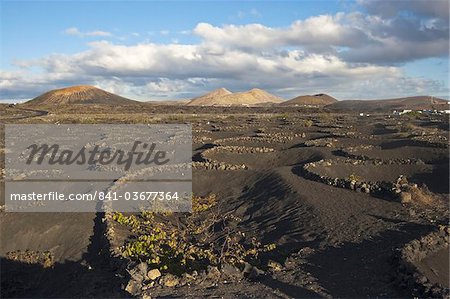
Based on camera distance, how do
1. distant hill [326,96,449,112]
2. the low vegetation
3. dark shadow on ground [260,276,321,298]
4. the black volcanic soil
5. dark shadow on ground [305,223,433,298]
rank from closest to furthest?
dark shadow on ground [260,276,321,298], dark shadow on ground [305,223,433,298], the black volcanic soil, the low vegetation, distant hill [326,96,449,112]

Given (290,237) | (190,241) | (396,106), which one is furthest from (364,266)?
(396,106)

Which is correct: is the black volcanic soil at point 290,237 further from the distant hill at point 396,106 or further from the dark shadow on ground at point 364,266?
the distant hill at point 396,106

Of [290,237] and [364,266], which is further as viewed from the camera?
[290,237]

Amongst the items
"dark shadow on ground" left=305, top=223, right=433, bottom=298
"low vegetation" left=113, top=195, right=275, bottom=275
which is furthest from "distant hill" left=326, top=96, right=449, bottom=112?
"dark shadow on ground" left=305, top=223, right=433, bottom=298

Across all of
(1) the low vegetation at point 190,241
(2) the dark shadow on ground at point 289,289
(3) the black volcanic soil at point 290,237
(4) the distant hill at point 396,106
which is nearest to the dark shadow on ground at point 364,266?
(3) the black volcanic soil at point 290,237

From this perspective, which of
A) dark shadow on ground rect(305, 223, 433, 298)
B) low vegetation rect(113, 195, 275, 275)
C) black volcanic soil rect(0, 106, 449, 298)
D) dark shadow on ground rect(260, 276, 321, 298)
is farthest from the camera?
low vegetation rect(113, 195, 275, 275)

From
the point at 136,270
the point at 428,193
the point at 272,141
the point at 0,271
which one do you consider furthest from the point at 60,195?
the point at 272,141

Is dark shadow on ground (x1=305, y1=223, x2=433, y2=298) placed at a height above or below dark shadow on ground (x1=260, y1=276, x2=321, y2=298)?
above

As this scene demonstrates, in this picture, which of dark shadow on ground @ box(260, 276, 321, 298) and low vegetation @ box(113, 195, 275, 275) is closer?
dark shadow on ground @ box(260, 276, 321, 298)

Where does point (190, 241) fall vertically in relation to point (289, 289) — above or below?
below

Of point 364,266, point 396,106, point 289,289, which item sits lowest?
point 289,289

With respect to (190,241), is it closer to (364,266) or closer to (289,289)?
(289,289)

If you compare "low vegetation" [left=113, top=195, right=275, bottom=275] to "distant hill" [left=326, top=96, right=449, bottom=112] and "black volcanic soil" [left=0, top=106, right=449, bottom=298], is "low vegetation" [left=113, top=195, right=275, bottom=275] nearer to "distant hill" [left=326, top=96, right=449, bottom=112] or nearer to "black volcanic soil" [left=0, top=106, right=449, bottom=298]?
Result: "black volcanic soil" [left=0, top=106, right=449, bottom=298]
